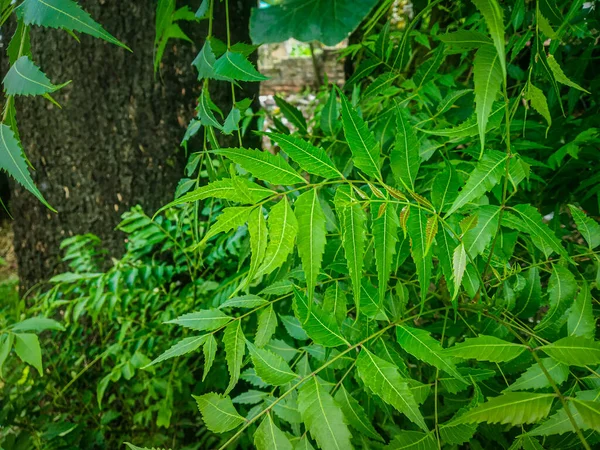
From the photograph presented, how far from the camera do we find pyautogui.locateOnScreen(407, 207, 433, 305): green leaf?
481mm

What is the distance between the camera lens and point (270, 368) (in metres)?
0.55

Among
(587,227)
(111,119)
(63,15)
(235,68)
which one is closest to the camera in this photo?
(63,15)

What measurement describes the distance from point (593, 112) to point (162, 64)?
1240 mm

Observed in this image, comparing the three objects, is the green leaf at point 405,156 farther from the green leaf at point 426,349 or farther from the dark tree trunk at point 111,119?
the dark tree trunk at point 111,119

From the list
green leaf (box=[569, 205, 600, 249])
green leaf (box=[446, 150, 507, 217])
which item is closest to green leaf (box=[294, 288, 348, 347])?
green leaf (box=[446, 150, 507, 217])

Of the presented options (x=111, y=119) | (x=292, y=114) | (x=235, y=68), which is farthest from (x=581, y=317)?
(x=111, y=119)

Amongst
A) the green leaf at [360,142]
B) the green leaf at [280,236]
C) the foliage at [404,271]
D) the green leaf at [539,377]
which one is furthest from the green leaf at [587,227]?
the green leaf at [280,236]

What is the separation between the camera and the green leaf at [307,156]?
1.62 feet

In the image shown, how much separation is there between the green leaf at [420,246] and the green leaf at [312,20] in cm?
21

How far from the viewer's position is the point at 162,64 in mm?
1388

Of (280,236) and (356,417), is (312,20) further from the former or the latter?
(356,417)

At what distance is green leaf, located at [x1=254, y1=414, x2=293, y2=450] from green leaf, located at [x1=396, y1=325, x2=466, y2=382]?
18 cm

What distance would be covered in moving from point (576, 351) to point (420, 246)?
0.19 m

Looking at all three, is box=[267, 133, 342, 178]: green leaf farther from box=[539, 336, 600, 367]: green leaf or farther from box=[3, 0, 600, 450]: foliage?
box=[539, 336, 600, 367]: green leaf
